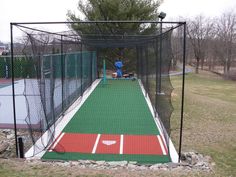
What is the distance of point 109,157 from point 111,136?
1.31m

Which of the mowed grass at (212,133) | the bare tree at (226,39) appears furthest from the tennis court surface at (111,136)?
the bare tree at (226,39)

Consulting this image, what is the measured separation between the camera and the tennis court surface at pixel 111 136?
18.1 feet

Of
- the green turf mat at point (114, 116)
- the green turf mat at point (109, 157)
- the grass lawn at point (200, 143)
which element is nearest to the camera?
the grass lawn at point (200, 143)

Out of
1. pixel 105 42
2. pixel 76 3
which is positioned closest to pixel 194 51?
pixel 76 3

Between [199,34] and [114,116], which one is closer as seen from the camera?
[114,116]

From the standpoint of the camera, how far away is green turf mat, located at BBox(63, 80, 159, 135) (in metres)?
7.34

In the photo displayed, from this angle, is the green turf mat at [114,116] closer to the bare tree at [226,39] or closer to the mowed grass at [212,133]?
the mowed grass at [212,133]

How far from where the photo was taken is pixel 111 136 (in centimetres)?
671

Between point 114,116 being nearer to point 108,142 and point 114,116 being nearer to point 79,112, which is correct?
point 79,112

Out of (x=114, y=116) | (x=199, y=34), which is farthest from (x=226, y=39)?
(x=114, y=116)

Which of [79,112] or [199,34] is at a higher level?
[199,34]

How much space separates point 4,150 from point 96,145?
1.68 meters

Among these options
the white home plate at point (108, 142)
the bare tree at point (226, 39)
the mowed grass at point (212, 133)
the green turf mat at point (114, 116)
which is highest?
the bare tree at point (226, 39)

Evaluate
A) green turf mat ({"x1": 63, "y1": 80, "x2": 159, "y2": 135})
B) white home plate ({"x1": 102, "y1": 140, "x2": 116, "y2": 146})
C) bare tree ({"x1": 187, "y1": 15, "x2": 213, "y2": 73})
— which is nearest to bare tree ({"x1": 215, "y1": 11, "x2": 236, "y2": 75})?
bare tree ({"x1": 187, "y1": 15, "x2": 213, "y2": 73})
